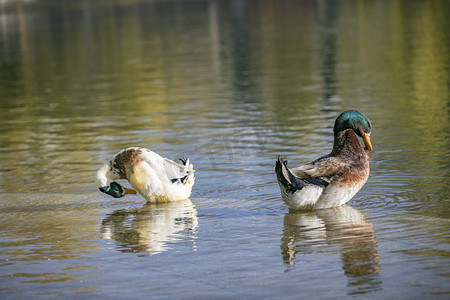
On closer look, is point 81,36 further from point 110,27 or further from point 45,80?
point 45,80

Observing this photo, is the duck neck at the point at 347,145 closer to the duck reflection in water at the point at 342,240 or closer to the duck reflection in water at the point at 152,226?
the duck reflection in water at the point at 342,240

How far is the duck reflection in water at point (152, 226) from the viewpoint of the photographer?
8.22 metres

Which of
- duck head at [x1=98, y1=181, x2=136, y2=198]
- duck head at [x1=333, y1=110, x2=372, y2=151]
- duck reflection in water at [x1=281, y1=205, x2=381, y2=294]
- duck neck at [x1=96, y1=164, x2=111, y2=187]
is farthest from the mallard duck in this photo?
duck neck at [x1=96, y1=164, x2=111, y2=187]

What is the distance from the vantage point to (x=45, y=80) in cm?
2661

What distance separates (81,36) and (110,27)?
7792 mm

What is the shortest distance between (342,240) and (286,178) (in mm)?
920

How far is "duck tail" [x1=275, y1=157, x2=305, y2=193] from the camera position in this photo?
8453 millimetres

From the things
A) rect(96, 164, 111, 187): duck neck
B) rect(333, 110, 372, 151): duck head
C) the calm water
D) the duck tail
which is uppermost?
rect(333, 110, 372, 151): duck head

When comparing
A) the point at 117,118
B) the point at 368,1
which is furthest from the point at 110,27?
the point at 117,118

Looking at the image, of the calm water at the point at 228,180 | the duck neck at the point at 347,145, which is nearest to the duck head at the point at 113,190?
the calm water at the point at 228,180

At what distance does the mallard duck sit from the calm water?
19cm

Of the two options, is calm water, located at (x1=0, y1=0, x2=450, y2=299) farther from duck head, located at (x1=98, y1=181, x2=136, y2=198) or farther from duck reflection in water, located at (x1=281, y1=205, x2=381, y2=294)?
duck head, located at (x1=98, y1=181, x2=136, y2=198)

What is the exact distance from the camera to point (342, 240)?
314 inches

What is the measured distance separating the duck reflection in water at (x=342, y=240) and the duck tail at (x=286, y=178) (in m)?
0.36
